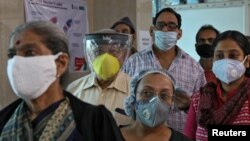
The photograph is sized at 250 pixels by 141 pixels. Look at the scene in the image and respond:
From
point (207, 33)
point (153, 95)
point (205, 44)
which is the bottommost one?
point (153, 95)

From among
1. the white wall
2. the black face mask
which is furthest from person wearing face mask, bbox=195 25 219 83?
the white wall

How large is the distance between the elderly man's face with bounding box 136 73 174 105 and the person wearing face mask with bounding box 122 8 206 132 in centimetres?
96

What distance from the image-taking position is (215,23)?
5.57 meters

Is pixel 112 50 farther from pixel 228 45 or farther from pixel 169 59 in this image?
pixel 169 59

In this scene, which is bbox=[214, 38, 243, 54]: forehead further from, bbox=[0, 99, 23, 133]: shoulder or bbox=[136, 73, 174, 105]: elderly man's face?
bbox=[0, 99, 23, 133]: shoulder

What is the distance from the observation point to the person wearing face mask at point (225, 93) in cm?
220

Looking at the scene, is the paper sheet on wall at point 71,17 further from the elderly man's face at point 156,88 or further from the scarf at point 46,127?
the scarf at point 46,127

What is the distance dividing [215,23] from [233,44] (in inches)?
133

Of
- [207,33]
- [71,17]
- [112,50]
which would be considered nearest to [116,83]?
[112,50]

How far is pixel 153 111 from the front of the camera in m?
1.91

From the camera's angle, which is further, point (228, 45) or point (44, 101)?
point (228, 45)

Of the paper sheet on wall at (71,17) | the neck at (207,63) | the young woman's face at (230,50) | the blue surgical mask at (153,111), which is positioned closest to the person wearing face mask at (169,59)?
the neck at (207,63)

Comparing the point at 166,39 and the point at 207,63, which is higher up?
the point at 166,39

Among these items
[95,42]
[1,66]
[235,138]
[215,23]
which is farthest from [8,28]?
[215,23]
